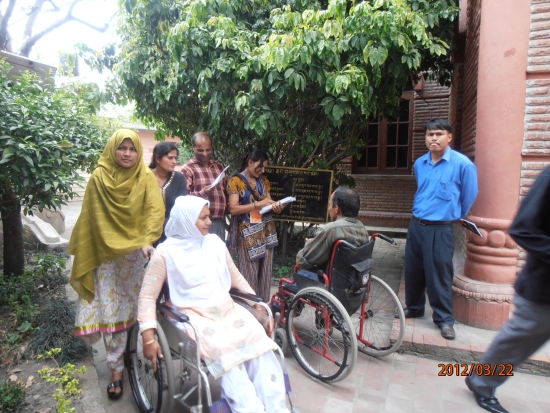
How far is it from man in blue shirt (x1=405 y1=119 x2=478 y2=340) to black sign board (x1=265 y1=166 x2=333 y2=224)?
4.62 feet

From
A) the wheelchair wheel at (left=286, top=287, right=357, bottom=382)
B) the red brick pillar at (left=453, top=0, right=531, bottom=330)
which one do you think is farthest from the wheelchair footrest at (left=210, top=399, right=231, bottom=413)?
the red brick pillar at (left=453, top=0, right=531, bottom=330)

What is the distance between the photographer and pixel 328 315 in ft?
8.96

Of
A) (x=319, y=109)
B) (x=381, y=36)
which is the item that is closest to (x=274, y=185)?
(x=319, y=109)

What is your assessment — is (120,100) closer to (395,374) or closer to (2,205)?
(2,205)

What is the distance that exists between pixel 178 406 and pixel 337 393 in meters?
1.07

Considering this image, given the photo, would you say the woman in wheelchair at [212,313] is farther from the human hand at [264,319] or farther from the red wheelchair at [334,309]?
the red wheelchair at [334,309]

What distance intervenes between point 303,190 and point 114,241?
2661 mm

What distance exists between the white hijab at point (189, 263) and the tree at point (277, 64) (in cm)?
186

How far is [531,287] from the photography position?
2105 millimetres

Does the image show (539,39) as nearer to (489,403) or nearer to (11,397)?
(489,403)

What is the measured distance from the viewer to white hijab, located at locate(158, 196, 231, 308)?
2.29 metres

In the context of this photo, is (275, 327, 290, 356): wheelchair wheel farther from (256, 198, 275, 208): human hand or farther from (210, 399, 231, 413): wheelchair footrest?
(256, 198, 275, 208): human hand

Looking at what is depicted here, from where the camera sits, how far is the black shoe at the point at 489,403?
2.48m

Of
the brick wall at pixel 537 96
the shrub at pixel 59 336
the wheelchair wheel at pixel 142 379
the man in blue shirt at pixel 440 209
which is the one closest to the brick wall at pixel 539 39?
the brick wall at pixel 537 96
